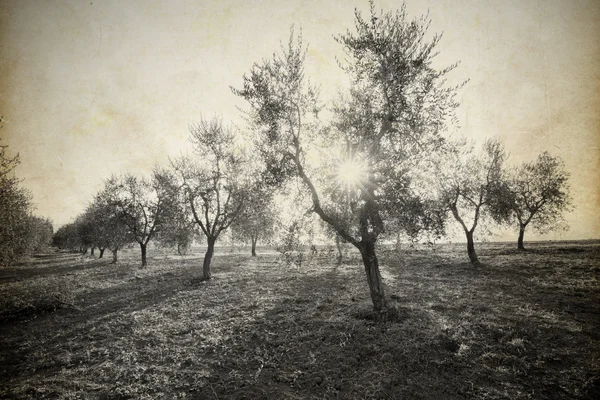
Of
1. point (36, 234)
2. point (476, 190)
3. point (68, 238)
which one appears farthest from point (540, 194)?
point (68, 238)

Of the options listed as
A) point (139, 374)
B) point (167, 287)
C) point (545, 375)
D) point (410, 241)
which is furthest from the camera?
point (167, 287)

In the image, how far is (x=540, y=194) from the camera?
39.0 metres

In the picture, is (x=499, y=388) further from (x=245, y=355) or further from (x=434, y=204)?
(x=245, y=355)

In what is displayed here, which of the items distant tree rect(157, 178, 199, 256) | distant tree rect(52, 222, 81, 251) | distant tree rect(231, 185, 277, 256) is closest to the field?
distant tree rect(231, 185, 277, 256)

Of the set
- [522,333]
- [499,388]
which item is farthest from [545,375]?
[522,333]

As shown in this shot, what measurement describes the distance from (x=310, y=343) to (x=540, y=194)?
4568 centimetres

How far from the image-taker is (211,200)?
90.8 feet

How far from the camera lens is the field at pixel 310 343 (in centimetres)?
875

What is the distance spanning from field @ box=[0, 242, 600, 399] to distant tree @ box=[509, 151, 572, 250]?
2188cm

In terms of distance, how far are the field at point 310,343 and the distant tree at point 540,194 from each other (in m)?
21.9

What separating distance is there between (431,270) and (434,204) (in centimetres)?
1933

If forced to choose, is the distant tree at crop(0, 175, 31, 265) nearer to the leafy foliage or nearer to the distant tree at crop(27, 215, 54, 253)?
the distant tree at crop(27, 215, 54, 253)

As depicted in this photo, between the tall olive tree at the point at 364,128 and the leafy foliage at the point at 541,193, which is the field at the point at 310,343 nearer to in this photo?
the tall olive tree at the point at 364,128

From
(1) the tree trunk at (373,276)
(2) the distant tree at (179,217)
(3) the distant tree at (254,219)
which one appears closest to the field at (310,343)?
(1) the tree trunk at (373,276)
